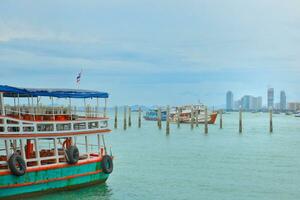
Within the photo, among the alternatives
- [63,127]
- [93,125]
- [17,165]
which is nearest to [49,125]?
[63,127]

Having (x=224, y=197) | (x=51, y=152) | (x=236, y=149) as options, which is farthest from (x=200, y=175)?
(x=236, y=149)

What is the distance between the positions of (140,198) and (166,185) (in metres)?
4.19

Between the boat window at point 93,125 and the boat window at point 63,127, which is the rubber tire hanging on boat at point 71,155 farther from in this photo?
the boat window at point 93,125

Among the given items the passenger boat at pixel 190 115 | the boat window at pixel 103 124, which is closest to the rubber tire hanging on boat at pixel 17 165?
the boat window at pixel 103 124

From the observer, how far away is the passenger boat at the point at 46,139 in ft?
73.1

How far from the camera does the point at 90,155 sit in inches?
1141

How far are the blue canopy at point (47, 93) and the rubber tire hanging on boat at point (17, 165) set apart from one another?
3.29m

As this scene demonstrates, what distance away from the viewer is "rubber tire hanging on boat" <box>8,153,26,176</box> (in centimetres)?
2195

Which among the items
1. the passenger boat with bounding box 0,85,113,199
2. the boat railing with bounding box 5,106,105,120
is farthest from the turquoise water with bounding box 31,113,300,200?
the boat railing with bounding box 5,106,105,120

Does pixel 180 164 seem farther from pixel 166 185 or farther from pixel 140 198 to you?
pixel 140 198

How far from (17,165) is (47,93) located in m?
4.54

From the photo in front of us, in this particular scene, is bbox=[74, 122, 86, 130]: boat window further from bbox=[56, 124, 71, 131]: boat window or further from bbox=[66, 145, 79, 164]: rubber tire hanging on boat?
bbox=[66, 145, 79, 164]: rubber tire hanging on boat

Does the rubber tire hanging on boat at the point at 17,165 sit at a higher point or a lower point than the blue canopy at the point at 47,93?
lower

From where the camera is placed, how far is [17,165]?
2223 centimetres
